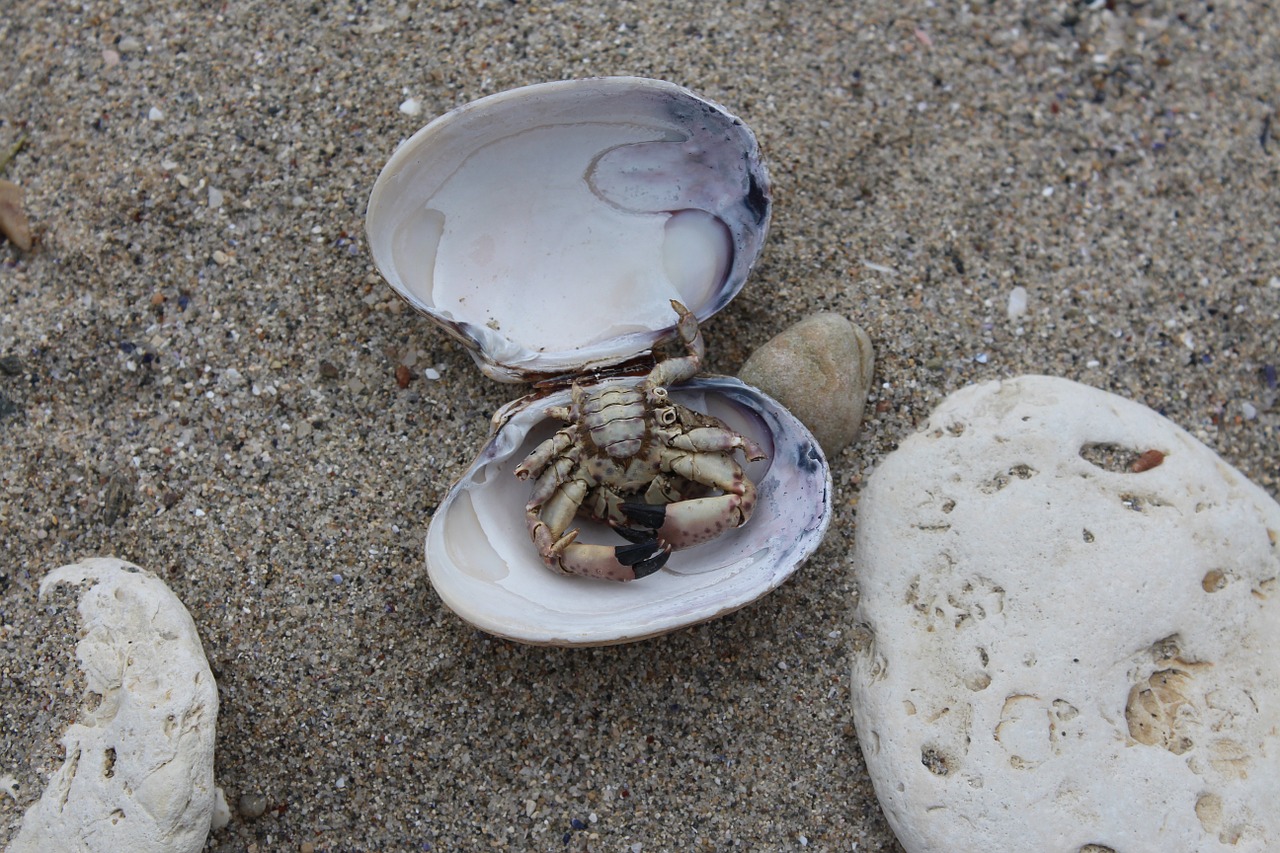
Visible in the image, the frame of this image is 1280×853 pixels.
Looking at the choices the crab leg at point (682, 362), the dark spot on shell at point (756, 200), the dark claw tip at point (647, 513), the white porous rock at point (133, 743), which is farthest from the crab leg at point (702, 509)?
the white porous rock at point (133, 743)

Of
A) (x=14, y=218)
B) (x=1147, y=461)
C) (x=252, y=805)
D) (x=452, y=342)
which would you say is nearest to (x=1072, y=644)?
(x=1147, y=461)

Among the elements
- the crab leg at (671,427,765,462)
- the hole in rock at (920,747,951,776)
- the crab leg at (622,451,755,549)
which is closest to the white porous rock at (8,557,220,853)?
the crab leg at (622,451,755,549)

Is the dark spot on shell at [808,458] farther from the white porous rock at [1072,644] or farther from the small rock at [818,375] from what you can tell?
the white porous rock at [1072,644]

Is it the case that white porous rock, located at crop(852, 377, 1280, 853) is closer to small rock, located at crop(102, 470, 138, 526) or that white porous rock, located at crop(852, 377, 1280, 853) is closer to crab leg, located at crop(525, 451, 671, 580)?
crab leg, located at crop(525, 451, 671, 580)

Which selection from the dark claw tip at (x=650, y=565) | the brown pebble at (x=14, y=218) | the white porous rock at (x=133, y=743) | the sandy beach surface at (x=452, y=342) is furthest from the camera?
the brown pebble at (x=14, y=218)

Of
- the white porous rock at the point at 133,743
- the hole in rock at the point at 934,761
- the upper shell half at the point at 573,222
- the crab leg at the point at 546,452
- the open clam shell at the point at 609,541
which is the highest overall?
the upper shell half at the point at 573,222

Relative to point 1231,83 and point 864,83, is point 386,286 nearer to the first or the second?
point 864,83

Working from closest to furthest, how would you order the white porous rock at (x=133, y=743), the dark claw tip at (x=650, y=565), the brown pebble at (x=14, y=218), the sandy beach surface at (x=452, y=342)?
the white porous rock at (x=133, y=743), the dark claw tip at (x=650, y=565), the sandy beach surface at (x=452, y=342), the brown pebble at (x=14, y=218)

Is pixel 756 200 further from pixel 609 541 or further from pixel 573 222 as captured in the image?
pixel 609 541
